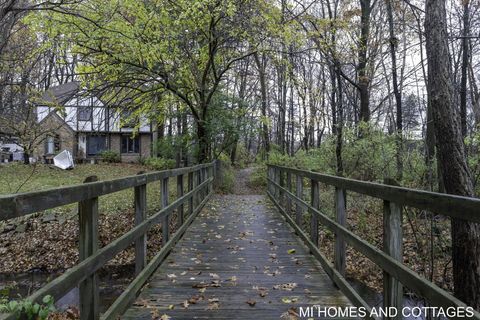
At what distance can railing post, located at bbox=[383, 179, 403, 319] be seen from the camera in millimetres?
2855

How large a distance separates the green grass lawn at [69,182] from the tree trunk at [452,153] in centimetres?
808

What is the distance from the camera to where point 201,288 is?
4.50 m

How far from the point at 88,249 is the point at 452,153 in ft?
15.8

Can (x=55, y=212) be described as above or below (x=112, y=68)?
below

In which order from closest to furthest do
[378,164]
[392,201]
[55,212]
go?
1. [392,201]
2. [378,164]
3. [55,212]

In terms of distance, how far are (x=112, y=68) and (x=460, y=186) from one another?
10765 millimetres

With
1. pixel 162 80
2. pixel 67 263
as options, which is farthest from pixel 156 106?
pixel 67 263

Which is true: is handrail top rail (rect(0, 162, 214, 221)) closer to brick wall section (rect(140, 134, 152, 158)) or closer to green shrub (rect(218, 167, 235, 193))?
green shrub (rect(218, 167, 235, 193))

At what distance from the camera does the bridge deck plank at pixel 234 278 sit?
389 cm

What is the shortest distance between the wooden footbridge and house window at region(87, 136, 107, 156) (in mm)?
29985

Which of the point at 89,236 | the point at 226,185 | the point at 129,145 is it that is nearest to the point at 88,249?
the point at 89,236

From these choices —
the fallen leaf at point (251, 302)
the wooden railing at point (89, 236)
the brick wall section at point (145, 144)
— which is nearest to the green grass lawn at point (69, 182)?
the brick wall section at point (145, 144)

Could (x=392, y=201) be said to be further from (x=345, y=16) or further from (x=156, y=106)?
(x=345, y=16)

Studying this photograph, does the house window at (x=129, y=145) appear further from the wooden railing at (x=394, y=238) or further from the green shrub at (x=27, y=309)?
the green shrub at (x=27, y=309)
